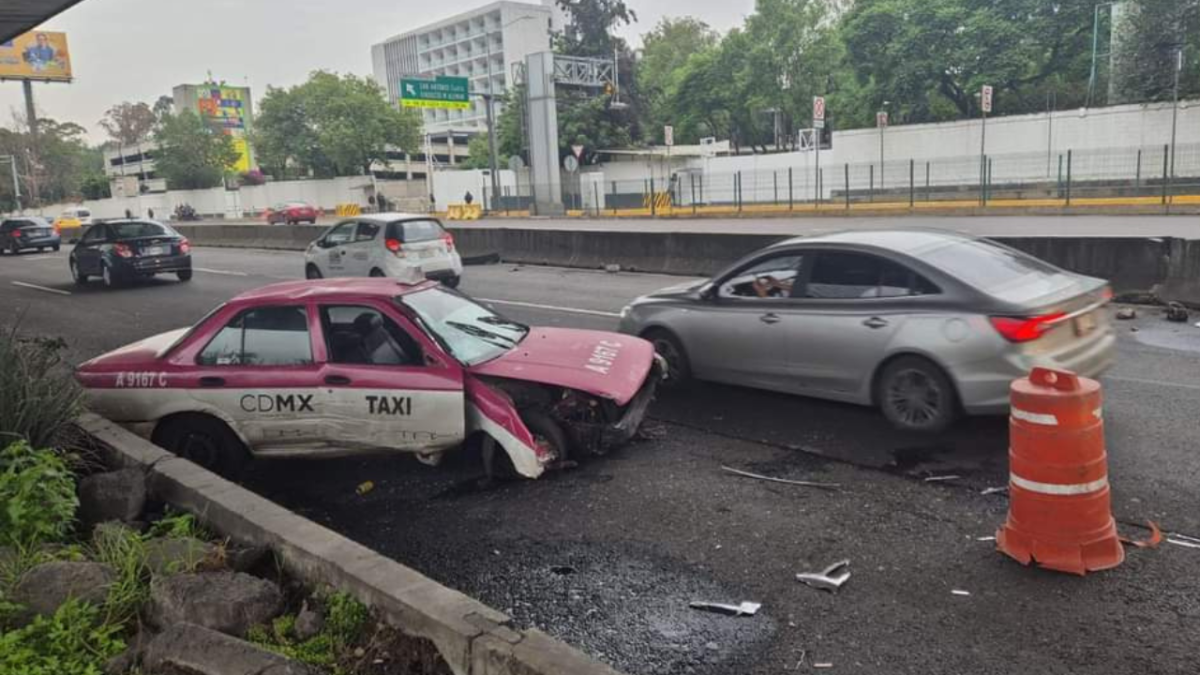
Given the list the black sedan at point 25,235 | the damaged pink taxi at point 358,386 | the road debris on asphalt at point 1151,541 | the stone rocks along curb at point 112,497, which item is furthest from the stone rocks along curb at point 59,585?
the black sedan at point 25,235

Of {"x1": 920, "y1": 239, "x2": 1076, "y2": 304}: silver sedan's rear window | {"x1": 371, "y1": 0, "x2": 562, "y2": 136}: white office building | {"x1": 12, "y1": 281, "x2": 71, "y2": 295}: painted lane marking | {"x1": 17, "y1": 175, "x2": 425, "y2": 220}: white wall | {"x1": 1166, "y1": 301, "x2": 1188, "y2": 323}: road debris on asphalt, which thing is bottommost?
{"x1": 1166, "y1": 301, "x2": 1188, "y2": 323}: road debris on asphalt

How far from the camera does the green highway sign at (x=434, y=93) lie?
4544 cm

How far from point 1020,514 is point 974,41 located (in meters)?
42.8

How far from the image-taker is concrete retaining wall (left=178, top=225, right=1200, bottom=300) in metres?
12.1

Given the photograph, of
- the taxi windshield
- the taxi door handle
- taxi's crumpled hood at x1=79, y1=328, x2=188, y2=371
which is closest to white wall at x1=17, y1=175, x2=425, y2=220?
taxi's crumpled hood at x1=79, y1=328, x2=188, y2=371

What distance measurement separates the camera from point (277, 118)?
79125 millimetres

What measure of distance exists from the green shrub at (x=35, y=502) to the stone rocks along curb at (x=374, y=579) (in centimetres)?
61

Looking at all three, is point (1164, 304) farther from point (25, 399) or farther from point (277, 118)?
point (277, 118)

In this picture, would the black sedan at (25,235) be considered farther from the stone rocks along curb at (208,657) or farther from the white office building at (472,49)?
the white office building at (472,49)

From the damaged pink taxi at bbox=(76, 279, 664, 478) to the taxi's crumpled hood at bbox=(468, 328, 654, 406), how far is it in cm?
2

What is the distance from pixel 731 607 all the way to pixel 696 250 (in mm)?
14320

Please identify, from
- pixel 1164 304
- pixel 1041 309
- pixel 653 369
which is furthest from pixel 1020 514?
pixel 1164 304

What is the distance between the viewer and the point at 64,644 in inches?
149

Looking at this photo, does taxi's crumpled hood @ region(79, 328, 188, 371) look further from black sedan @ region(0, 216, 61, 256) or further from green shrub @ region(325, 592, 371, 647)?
black sedan @ region(0, 216, 61, 256)
